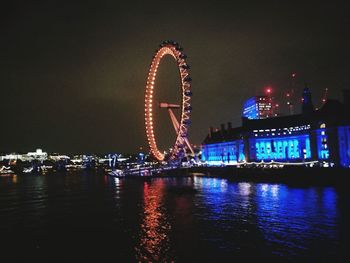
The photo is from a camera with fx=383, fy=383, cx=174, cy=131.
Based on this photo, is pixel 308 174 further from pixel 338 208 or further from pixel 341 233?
pixel 341 233

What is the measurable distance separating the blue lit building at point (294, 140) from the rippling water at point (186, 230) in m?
28.4

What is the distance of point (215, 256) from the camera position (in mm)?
22297

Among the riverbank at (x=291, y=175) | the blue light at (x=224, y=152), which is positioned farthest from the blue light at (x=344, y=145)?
the blue light at (x=224, y=152)

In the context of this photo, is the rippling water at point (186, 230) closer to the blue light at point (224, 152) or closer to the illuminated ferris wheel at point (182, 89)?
the illuminated ferris wheel at point (182, 89)

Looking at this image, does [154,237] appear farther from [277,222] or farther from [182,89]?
[182,89]

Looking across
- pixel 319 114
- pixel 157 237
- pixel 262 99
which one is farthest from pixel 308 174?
pixel 262 99

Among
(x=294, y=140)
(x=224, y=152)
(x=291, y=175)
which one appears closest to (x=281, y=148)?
(x=294, y=140)

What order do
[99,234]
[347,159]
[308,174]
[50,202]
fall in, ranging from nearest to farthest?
[99,234]
[50,202]
[308,174]
[347,159]

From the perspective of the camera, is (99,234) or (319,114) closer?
(99,234)

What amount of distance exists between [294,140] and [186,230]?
70171mm

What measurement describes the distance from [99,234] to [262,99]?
146342 mm

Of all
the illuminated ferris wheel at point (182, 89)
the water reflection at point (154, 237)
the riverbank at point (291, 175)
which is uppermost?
the illuminated ferris wheel at point (182, 89)

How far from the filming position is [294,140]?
93500 millimetres

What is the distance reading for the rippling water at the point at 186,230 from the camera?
911 inches
